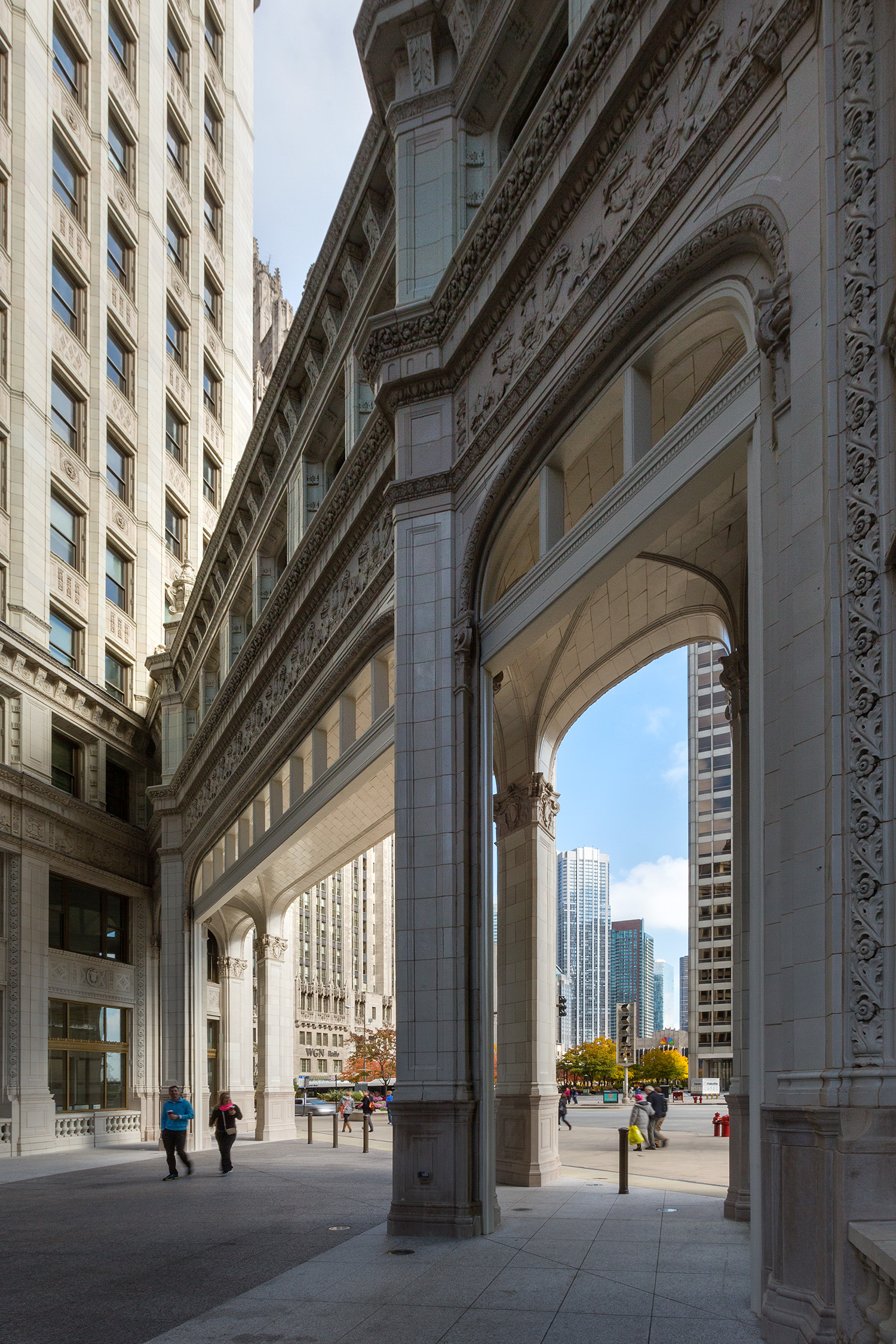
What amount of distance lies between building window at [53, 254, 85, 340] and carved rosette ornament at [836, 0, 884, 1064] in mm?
A: 35638

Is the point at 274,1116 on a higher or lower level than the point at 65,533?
lower

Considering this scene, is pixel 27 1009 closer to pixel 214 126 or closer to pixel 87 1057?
pixel 87 1057

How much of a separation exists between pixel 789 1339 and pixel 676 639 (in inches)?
499

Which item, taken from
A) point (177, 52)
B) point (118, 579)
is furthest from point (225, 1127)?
point (177, 52)

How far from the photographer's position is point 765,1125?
826 centimetres

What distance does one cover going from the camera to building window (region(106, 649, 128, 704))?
4219cm

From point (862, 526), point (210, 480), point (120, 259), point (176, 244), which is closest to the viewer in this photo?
point (862, 526)

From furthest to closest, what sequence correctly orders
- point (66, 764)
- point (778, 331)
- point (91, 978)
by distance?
point (66, 764)
point (91, 978)
point (778, 331)

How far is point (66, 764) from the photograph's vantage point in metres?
38.1

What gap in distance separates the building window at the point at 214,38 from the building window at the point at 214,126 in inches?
102

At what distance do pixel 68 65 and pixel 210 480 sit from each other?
17611mm

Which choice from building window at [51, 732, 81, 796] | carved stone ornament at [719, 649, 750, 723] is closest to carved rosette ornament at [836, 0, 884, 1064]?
carved stone ornament at [719, 649, 750, 723]

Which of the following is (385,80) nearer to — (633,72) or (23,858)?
(633,72)

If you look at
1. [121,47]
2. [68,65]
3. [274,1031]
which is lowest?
[274,1031]
